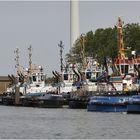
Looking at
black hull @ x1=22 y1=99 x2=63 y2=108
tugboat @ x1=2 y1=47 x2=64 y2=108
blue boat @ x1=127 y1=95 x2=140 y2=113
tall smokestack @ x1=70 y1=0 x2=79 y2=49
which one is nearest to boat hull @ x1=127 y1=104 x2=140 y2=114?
blue boat @ x1=127 y1=95 x2=140 y2=113

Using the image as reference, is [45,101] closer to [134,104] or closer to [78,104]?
[78,104]

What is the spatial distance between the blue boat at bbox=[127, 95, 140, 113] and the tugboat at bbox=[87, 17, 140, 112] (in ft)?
12.5

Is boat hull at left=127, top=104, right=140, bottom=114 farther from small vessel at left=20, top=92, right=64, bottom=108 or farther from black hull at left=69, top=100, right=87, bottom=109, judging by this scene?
small vessel at left=20, top=92, right=64, bottom=108

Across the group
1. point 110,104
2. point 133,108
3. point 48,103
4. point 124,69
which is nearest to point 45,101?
point 48,103

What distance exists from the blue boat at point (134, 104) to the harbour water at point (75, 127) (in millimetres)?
1606

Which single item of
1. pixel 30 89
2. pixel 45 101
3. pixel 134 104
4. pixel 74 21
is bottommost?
A: pixel 134 104

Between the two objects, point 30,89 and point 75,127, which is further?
point 30,89

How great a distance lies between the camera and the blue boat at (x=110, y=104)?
98.9 meters

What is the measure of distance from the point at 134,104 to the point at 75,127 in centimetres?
1913

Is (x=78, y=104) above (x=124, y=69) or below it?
below

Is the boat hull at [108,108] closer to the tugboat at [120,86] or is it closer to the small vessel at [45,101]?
the tugboat at [120,86]

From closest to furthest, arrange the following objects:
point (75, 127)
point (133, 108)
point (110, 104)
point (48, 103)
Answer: point (75, 127)
point (133, 108)
point (110, 104)
point (48, 103)

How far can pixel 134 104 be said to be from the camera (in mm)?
93000

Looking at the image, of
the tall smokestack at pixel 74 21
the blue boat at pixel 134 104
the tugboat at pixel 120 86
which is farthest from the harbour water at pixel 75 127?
the tall smokestack at pixel 74 21
